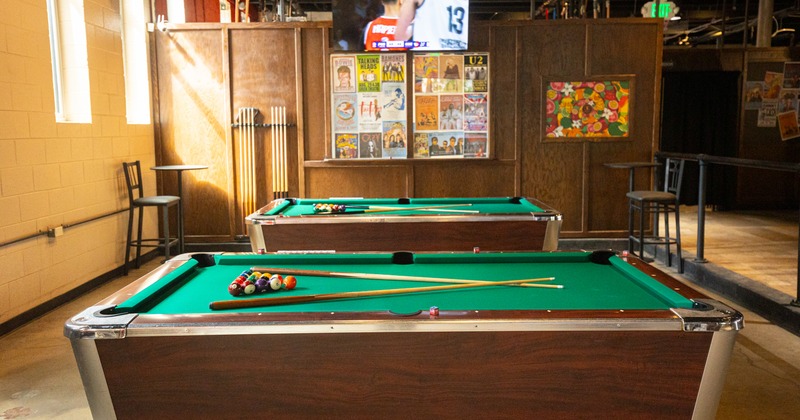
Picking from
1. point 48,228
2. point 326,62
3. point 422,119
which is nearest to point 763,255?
point 422,119

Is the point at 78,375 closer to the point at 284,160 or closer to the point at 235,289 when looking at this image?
the point at 235,289

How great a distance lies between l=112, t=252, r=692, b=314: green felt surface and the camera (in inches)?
87.3

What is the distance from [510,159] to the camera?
22.8 feet

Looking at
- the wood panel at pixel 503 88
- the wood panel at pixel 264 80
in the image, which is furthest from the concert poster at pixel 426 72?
the wood panel at pixel 264 80

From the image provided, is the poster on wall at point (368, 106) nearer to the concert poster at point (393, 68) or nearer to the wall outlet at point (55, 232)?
the concert poster at point (393, 68)

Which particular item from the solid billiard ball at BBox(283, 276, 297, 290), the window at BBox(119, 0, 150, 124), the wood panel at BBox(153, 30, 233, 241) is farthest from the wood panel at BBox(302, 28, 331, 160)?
the solid billiard ball at BBox(283, 276, 297, 290)

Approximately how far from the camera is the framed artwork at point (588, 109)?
681 centimetres

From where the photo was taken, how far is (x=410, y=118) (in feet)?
22.5

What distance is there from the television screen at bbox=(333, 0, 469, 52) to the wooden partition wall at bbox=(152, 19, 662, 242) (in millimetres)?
245

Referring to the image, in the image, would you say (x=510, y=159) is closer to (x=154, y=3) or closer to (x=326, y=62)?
(x=326, y=62)

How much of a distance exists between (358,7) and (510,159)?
2.13 metres

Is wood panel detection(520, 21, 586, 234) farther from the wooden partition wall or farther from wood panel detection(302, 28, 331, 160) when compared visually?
wood panel detection(302, 28, 331, 160)

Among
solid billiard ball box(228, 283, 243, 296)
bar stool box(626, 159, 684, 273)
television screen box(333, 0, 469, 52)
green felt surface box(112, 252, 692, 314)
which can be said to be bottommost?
bar stool box(626, 159, 684, 273)

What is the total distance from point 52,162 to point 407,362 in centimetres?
389
